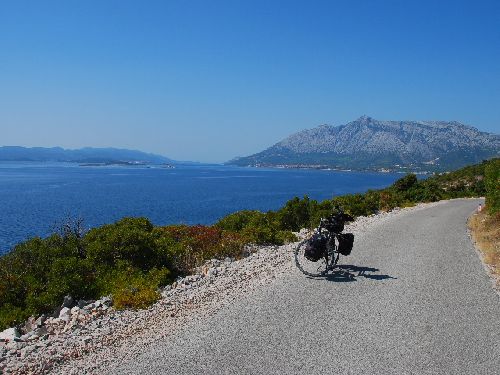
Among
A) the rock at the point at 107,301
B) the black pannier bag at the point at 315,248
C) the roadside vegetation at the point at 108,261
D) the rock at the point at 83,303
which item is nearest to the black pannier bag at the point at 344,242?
the black pannier bag at the point at 315,248

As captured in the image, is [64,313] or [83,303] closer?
[64,313]

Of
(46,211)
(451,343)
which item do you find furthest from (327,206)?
(46,211)

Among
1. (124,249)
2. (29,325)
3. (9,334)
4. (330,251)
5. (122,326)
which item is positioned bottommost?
(29,325)

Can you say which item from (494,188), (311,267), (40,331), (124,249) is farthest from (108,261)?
(494,188)

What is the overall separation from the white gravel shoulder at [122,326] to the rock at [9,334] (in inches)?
9.5

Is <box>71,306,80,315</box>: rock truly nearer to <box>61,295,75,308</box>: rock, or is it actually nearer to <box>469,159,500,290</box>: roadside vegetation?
<box>61,295,75,308</box>: rock

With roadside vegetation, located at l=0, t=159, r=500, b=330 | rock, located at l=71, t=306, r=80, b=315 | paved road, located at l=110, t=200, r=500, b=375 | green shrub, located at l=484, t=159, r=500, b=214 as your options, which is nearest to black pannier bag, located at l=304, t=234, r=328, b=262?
paved road, located at l=110, t=200, r=500, b=375

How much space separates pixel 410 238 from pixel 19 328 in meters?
13.3

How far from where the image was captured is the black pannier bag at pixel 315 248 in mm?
9828

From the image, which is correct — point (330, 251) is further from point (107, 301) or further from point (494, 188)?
point (494, 188)

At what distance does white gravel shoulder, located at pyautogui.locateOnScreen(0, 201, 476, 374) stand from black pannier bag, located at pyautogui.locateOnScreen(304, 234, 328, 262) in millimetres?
921

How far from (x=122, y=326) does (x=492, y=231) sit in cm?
1596

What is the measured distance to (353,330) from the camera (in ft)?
22.4

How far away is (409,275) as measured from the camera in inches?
414
